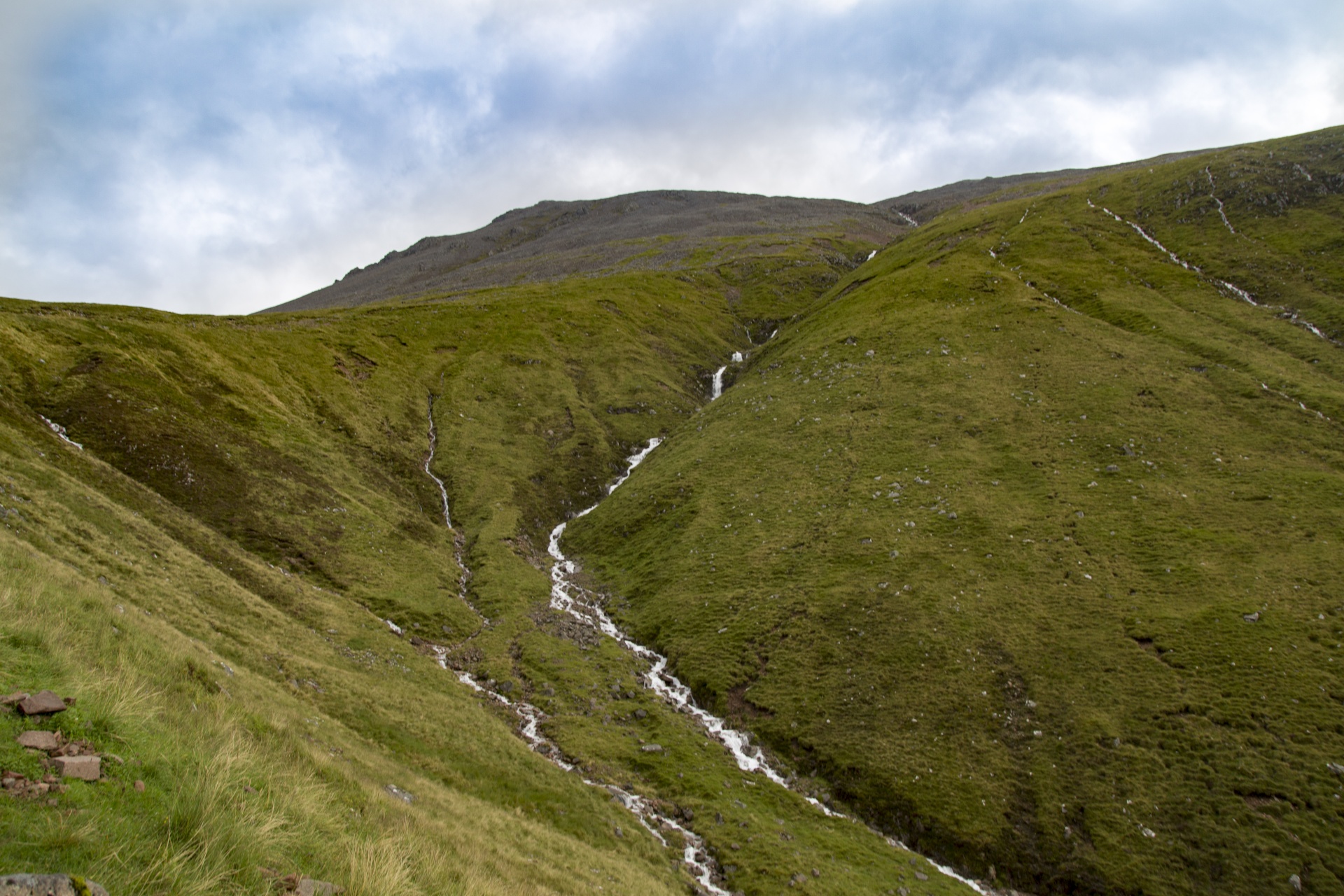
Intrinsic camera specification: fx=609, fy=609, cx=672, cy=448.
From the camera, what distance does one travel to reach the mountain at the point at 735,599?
16.5 metres

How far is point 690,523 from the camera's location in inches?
2227

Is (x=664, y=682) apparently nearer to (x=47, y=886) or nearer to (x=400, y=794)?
(x=400, y=794)

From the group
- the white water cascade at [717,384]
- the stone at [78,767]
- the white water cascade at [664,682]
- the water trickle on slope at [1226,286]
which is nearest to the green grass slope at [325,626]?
the stone at [78,767]

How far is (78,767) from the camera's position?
27.0 feet

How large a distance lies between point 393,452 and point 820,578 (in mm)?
50960

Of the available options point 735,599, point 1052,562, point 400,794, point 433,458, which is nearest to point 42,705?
point 400,794

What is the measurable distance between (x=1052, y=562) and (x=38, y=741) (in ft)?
156

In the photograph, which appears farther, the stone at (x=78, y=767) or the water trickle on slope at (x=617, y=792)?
the water trickle on slope at (x=617, y=792)

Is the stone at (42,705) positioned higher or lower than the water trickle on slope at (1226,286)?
lower

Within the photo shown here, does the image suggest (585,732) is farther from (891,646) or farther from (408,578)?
(408,578)

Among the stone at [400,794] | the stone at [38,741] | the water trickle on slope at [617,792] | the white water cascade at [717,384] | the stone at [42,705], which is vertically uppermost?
the white water cascade at [717,384]

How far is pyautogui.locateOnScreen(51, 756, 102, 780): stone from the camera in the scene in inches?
320

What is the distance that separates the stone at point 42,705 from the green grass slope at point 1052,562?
31.8m

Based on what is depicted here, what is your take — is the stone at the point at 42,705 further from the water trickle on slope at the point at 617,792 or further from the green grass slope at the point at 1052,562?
the green grass slope at the point at 1052,562
